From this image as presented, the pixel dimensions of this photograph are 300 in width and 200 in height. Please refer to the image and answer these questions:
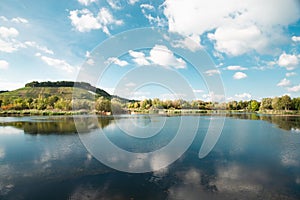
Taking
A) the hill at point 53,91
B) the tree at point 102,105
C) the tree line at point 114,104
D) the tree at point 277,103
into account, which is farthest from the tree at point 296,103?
the hill at point 53,91

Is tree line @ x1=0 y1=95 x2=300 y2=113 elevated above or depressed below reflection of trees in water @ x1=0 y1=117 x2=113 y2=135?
above

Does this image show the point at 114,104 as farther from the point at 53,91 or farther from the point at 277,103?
the point at 53,91

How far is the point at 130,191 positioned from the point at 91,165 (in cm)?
374

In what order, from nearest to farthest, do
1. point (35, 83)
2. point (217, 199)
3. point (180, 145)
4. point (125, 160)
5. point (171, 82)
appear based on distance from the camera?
point (217, 199) < point (125, 160) < point (180, 145) < point (171, 82) < point (35, 83)

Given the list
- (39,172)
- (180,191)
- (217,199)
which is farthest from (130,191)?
(39,172)

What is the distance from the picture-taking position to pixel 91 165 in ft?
31.9

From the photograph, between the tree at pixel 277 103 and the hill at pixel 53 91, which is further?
the hill at pixel 53 91

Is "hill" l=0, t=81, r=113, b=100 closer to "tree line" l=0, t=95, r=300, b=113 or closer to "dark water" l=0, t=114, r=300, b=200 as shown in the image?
"tree line" l=0, t=95, r=300, b=113

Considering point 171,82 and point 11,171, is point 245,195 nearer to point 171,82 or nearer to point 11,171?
point 11,171

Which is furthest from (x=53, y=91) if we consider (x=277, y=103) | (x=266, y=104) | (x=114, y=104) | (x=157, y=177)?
(x=157, y=177)

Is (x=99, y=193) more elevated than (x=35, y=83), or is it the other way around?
(x=35, y=83)

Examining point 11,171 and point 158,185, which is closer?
point 158,185

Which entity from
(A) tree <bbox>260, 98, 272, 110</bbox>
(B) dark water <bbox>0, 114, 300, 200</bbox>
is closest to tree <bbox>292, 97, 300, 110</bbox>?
(A) tree <bbox>260, 98, 272, 110</bbox>

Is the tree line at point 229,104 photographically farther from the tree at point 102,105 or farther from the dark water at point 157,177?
the dark water at point 157,177
